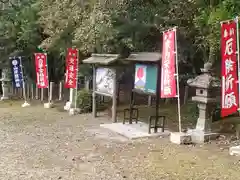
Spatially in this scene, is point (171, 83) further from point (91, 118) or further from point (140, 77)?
point (91, 118)

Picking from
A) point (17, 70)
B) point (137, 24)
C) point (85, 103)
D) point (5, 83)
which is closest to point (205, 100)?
point (137, 24)

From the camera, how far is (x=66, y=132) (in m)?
9.65

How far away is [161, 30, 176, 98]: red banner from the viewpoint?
26.9 feet

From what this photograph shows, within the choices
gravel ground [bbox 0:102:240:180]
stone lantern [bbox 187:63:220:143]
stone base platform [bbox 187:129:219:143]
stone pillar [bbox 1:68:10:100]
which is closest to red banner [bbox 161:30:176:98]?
stone lantern [bbox 187:63:220:143]

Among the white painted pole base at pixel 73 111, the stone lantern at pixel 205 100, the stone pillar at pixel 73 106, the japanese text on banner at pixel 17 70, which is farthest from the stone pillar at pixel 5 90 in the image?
the stone lantern at pixel 205 100

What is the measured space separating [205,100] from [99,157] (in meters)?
2.81

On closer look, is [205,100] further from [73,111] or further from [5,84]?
[5,84]

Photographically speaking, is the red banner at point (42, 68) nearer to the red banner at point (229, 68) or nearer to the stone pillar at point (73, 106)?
the stone pillar at point (73, 106)

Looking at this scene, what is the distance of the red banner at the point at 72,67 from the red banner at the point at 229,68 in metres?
7.07

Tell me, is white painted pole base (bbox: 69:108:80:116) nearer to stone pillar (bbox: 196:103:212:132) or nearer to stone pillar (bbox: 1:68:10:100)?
stone pillar (bbox: 196:103:212:132)

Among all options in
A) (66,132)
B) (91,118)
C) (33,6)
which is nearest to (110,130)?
(66,132)

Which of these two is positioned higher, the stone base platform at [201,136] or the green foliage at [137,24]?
the green foliage at [137,24]

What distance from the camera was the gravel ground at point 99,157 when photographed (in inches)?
241

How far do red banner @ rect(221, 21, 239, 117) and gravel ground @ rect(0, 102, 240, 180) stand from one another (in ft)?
3.42
